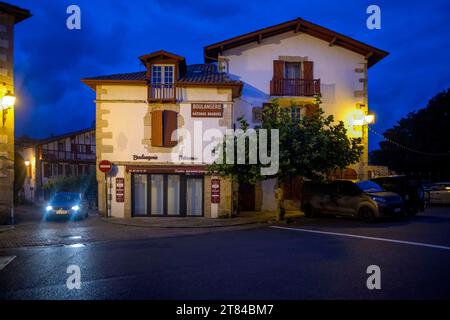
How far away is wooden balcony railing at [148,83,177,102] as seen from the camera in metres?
18.3

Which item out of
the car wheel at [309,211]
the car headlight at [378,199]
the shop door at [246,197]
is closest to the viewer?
the car headlight at [378,199]

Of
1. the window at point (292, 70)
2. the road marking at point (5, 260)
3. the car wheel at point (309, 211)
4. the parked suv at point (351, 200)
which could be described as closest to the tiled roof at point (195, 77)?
the window at point (292, 70)

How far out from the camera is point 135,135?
60.4ft

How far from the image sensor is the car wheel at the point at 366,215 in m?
14.7

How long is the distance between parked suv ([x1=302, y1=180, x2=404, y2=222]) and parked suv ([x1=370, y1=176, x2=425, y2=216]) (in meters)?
1.51

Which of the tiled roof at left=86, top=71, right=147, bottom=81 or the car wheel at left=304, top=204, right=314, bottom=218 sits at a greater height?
the tiled roof at left=86, top=71, right=147, bottom=81

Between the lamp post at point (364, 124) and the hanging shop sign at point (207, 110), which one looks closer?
the hanging shop sign at point (207, 110)

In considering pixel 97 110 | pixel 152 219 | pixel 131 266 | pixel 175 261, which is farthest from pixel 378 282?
pixel 97 110

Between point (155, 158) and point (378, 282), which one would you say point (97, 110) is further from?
point (378, 282)

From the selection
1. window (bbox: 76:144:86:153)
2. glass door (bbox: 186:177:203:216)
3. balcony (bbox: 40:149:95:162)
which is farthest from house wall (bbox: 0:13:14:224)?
window (bbox: 76:144:86:153)

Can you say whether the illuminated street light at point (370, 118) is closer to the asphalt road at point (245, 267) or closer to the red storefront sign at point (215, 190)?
the red storefront sign at point (215, 190)

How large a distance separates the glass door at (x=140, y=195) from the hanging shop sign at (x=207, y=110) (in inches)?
151

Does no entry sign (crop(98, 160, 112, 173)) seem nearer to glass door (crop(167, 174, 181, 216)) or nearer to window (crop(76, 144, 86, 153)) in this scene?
glass door (crop(167, 174, 181, 216))

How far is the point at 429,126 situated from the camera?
115ft
